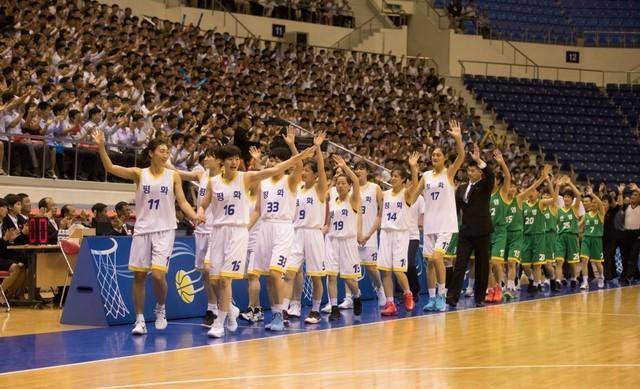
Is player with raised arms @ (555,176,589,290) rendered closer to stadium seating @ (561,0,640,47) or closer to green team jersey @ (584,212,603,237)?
green team jersey @ (584,212,603,237)

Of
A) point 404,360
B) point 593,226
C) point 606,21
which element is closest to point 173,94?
point 593,226

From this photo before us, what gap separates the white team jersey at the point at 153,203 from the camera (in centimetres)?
1288

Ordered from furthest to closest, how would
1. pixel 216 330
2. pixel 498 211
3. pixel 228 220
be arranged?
pixel 498 211
pixel 228 220
pixel 216 330

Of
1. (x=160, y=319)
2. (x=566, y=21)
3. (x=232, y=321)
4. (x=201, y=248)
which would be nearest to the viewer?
(x=160, y=319)

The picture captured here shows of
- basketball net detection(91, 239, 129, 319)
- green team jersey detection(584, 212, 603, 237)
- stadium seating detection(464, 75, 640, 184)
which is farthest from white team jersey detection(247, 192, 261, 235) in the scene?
stadium seating detection(464, 75, 640, 184)

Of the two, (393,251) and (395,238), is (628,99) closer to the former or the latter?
(395,238)

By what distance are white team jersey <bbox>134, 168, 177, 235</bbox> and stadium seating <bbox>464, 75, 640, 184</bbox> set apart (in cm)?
2494

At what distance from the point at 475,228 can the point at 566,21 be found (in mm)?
28903

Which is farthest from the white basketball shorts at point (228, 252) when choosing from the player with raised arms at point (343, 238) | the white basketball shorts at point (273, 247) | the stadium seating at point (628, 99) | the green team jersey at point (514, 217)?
the stadium seating at point (628, 99)

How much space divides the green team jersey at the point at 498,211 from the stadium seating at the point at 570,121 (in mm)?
18102

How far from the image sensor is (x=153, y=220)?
507 inches

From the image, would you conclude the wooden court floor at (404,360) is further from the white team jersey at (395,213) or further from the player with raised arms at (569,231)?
the player with raised arms at (569,231)

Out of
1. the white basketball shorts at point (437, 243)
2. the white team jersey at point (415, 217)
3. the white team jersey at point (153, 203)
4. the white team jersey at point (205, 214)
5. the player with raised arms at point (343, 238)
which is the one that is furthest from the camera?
the white team jersey at point (415, 217)

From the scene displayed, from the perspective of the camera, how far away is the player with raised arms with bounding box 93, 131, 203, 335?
42.1ft
